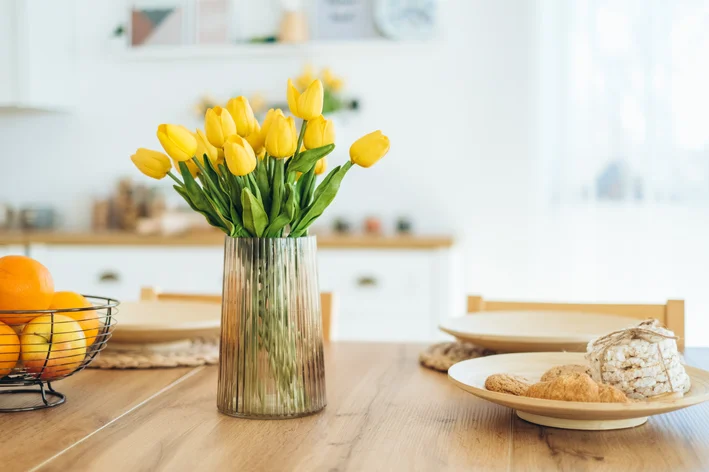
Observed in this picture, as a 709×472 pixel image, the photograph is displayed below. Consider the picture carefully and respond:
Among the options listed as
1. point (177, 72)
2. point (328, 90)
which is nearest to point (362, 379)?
point (328, 90)

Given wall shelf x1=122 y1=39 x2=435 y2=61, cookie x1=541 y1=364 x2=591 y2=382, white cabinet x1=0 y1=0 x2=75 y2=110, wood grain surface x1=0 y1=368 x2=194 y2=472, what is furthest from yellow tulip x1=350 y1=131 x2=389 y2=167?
white cabinet x1=0 y1=0 x2=75 y2=110

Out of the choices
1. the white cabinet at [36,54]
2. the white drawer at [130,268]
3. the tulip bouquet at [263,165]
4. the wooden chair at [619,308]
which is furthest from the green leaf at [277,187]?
the white cabinet at [36,54]

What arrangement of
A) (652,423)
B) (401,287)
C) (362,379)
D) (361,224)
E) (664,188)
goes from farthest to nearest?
(361,224), (664,188), (401,287), (362,379), (652,423)

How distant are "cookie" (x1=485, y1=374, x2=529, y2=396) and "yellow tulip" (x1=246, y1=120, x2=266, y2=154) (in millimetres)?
391

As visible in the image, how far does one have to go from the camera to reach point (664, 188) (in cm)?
330

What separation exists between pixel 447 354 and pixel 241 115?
1.91ft

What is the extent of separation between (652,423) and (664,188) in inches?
99.4

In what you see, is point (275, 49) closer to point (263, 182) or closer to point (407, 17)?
point (407, 17)

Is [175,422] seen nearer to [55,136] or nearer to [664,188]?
[664,188]

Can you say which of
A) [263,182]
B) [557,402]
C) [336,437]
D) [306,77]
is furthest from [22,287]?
[306,77]

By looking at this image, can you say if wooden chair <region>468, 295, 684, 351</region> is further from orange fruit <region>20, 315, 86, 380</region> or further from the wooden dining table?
orange fruit <region>20, 315, 86, 380</region>

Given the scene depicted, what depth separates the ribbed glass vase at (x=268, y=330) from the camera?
3.19 ft

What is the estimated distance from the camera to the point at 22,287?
40.4 inches

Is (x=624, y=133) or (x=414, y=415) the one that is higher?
(x=624, y=133)
